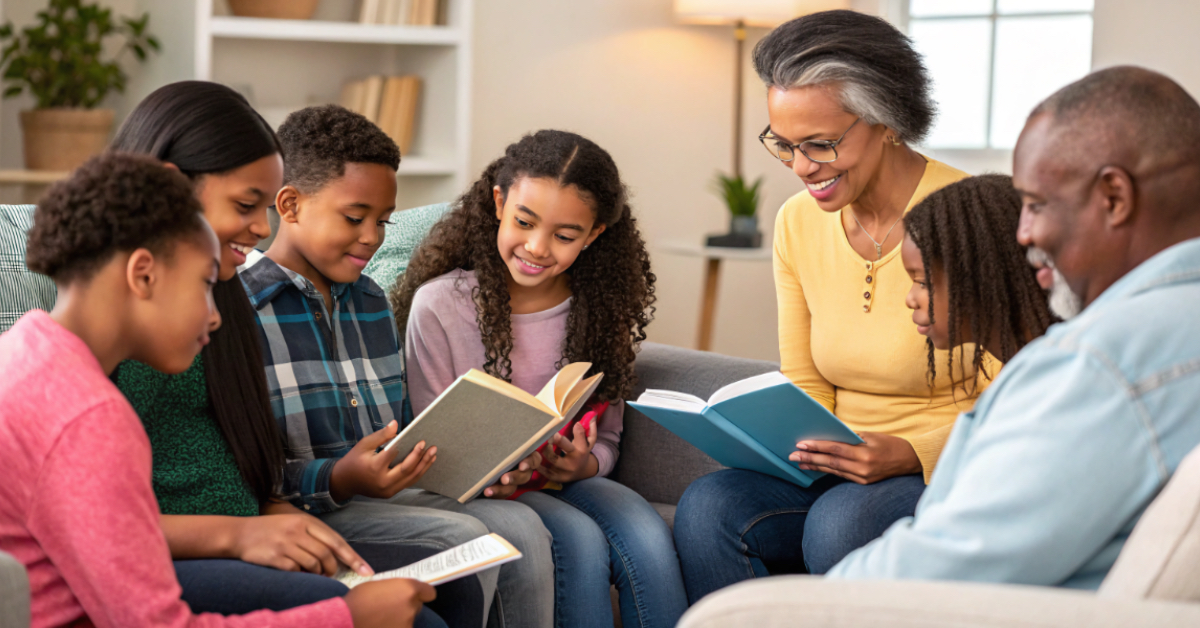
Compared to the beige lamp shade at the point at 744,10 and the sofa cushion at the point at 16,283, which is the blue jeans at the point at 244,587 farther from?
the beige lamp shade at the point at 744,10

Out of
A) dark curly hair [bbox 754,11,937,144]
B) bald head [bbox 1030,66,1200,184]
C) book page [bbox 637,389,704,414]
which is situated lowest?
book page [bbox 637,389,704,414]

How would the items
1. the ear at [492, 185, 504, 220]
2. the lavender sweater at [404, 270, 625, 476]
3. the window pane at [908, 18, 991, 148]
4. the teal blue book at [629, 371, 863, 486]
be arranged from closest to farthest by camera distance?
the teal blue book at [629, 371, 863, 486]
the lavender sweater at [404, 270, 625, 476]
the ear at [492, 185, 504, 220]
the window pane at [908, 18, 991, 148]

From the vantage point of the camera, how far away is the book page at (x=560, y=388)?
56.2 inches

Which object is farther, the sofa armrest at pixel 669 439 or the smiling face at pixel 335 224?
the sofa armrest at pixel 669 439

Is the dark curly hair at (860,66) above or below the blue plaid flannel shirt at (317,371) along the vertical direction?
above

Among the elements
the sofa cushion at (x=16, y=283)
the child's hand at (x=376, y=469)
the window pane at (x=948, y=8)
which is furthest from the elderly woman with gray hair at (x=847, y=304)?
the window pane at (x=948, y=8)

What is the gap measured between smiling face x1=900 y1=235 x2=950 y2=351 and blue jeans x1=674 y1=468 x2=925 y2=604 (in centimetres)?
26

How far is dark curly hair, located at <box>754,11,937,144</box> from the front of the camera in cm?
156

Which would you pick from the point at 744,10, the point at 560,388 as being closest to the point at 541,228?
the point at 560,388

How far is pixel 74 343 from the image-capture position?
2.99ft

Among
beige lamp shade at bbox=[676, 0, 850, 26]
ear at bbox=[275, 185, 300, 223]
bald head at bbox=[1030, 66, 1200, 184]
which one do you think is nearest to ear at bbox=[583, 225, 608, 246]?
ear at bbox=[275, 185, 300, 223]

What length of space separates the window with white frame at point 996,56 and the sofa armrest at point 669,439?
1.80 metres

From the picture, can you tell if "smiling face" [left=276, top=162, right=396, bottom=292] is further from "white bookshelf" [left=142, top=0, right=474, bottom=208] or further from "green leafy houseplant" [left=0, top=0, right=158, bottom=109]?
"green leafy houseplant" [left=0, top=0, right=158, bottom=109]

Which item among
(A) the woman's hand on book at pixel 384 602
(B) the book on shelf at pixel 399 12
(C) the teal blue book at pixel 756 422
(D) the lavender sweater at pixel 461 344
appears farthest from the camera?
(B) the book on shelf at pixel 399 12
